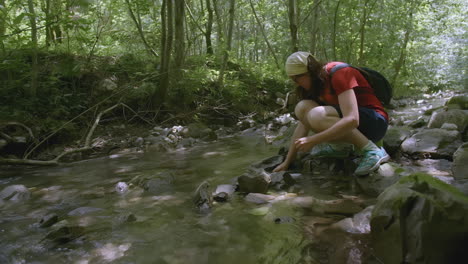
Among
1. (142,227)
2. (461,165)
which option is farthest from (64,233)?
(461,165)

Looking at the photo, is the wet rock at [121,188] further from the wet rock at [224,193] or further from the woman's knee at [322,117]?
the woman's knee at [322,117]

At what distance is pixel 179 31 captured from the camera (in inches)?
308

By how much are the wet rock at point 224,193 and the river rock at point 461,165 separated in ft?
6.33

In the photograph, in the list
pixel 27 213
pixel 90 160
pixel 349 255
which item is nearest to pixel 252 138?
pixel 90 160

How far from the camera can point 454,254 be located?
1.46m

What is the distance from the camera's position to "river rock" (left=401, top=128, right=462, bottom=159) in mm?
3675

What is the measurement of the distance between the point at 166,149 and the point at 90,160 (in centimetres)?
129

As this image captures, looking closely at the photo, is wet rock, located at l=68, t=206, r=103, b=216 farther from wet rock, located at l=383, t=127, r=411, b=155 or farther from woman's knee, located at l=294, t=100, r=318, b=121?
wet rock, located at l=383, t=127, r=411, b=155

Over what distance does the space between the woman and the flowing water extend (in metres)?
0.86

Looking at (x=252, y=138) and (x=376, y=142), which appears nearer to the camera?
(x=376, y=142)

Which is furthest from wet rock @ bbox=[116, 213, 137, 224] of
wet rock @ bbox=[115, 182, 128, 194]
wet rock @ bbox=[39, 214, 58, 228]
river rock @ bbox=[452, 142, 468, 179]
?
river rock @ bbox=[452, 142, 468, 179]

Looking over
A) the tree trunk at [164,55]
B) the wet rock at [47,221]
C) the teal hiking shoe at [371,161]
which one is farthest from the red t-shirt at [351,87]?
the tree trunk at [164,55]

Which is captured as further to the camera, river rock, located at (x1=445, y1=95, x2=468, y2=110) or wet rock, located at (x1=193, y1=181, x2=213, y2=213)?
river rock, located at (x1=445, y1=95, x2=468, y2=110)

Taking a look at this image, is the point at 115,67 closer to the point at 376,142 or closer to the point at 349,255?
the point at 376,142
